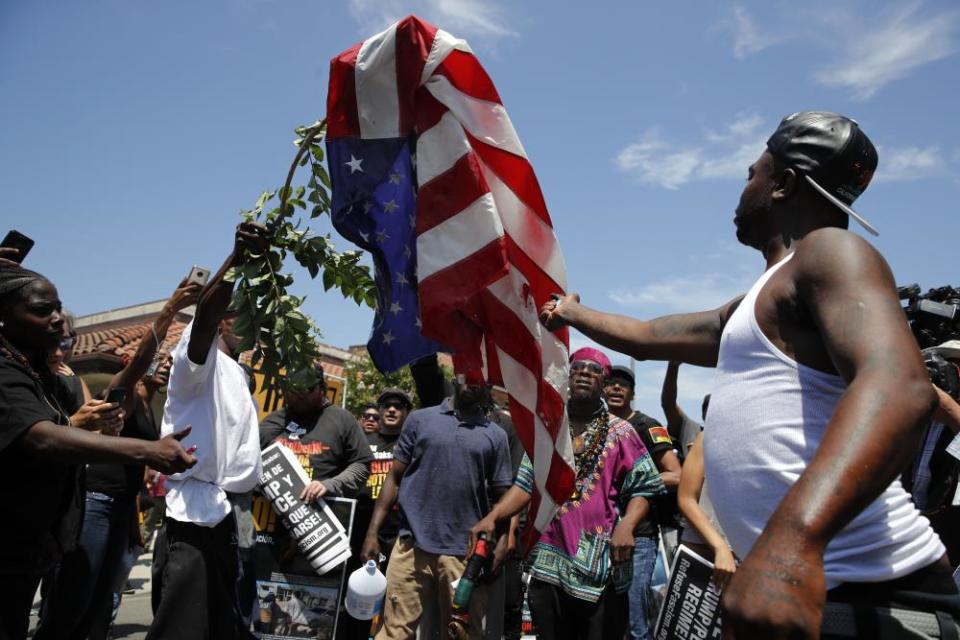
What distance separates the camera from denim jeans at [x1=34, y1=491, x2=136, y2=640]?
4711mm

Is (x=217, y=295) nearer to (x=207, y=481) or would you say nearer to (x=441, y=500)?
(x=207, y=481)

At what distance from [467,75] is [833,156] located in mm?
2349

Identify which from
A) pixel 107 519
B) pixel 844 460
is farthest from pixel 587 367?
pixel 844 460

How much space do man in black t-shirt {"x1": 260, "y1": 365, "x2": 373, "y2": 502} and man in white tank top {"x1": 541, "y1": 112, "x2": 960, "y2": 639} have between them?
505 cm

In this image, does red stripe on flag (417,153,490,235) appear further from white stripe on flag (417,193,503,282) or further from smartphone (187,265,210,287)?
smartphone (187,265,210,287)

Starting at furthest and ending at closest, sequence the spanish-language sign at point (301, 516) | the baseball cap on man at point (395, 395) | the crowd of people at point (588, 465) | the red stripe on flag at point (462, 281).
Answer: the baseball cap on man at point (395, 395) → the spanish-language sign at point (301, 516) → the red stripe on flag at point (462, 281) → the crowd of people at point (588, 465)

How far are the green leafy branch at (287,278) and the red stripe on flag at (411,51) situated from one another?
47 cm

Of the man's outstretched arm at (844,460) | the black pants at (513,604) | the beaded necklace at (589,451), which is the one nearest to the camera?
the man's outstretched arm at (844,460)

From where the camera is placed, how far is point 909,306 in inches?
169

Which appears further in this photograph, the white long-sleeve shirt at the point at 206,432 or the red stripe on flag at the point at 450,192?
the white long-sleeve shirt at the point at 206,432

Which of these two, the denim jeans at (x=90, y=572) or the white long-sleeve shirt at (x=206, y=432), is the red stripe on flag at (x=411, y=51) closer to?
the white long-sleeve shirt at (x=206, y=432)

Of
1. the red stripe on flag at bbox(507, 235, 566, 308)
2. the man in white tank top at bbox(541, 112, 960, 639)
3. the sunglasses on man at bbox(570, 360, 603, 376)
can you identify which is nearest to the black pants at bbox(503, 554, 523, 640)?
the sunglasses on man at bbox(570, 360, 603, 376)

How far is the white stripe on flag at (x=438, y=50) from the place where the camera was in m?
3.97

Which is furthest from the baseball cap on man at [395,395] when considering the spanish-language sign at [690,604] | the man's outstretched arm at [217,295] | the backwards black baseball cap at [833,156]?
the backwards black baseball cap at [833,156]
